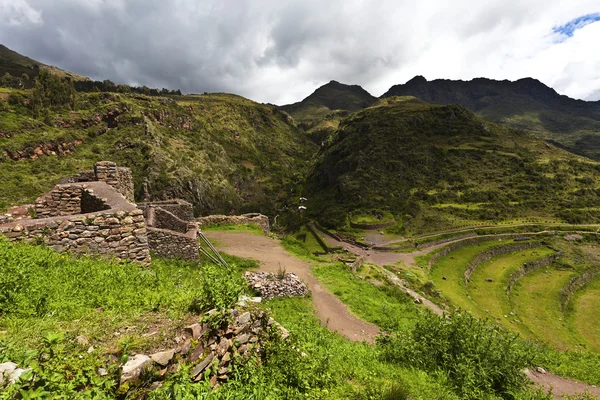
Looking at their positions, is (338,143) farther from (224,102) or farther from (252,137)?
(224,102)

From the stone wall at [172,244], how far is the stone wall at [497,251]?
53.5 meters

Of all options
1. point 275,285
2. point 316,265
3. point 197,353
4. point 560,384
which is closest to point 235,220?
point 316,265

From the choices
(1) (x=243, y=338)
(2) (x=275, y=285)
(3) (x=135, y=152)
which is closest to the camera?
(1) (x=243, y=338)

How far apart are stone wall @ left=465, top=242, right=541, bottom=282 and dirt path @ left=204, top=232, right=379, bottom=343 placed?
45.4m

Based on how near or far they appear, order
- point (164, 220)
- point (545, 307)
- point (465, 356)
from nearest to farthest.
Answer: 1. point (465, 356)
2. point (164, 220)
3. point (545, 307)

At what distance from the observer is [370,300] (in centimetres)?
1520

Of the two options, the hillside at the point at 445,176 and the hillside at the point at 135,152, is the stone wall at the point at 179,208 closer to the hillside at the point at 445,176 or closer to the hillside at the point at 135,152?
the hillside at the point at 135,152

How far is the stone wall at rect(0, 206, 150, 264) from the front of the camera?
692 centimetres

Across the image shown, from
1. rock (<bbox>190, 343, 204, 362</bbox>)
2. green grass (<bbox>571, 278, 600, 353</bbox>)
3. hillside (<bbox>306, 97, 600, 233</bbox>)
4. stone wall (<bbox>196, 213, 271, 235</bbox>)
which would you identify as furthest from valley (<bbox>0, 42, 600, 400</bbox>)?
hillside (<bbox>306, 97, 600, 233</bbox>)

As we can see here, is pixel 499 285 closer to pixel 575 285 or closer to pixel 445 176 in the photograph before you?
pixel 575 285

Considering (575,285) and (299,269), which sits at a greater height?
(299,269)

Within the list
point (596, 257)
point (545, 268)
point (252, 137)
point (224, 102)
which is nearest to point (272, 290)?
point (545, 268)

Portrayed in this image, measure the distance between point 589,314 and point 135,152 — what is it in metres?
87.5

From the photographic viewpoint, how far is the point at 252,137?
493ft
